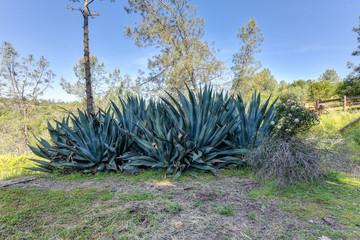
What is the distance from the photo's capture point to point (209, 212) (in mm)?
1830

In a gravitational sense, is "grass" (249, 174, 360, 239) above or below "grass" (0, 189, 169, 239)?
below

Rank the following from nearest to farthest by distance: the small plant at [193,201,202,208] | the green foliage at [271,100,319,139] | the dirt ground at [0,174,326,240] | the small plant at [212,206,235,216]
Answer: the dirt ground at [0,174,326,240], the small plant at [212,206,235,216], the small plant at [193,201,202,208], the green foliage at [271,100,319,139]

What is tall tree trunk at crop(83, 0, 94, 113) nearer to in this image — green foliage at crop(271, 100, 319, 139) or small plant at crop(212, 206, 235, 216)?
small plant at crop(212, 206, 235, 216)

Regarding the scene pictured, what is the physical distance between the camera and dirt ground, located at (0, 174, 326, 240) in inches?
59.5

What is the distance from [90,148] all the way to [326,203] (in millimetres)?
3631

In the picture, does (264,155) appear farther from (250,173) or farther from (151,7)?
(151,7)

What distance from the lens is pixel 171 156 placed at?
10.6 feet

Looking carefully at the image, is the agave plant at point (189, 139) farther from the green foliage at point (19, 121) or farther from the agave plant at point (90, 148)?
the green foliage at point (19, 121)

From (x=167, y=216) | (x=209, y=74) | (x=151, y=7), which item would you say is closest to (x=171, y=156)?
(x=167, y=216)

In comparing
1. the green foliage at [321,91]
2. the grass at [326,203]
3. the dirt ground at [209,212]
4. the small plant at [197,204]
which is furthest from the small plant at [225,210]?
the green foliage at [321,91]

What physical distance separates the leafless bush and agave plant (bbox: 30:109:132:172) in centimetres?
226

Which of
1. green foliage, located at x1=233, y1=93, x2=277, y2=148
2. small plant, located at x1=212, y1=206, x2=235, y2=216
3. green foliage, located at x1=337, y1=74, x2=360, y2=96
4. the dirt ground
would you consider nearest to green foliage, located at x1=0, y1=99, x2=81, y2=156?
green foliage, located at x1=233, y1=93, x2=277, y2=148

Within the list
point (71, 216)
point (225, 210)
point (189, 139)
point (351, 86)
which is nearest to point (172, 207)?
point (225, 210)

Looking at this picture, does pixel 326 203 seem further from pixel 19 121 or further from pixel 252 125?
pixel 19 121
